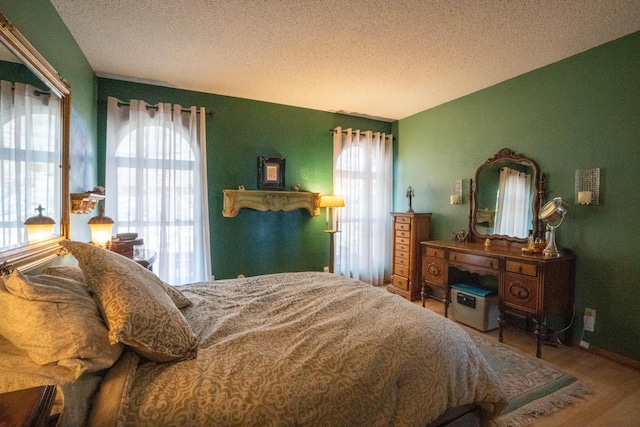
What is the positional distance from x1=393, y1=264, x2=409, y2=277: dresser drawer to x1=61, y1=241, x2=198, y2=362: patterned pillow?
3.31m

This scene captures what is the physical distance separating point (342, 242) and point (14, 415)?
3.83 metres

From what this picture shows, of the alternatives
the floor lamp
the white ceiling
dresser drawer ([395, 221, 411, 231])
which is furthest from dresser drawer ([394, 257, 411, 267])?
the white ceiling

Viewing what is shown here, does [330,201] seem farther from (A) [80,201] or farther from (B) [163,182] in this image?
(A) [80,201]

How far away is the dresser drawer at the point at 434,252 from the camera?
3.31m

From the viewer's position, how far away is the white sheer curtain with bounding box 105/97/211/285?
125 inches

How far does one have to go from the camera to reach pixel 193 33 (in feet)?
7.64

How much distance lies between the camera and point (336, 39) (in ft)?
7.86

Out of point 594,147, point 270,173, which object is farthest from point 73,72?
point 594,147

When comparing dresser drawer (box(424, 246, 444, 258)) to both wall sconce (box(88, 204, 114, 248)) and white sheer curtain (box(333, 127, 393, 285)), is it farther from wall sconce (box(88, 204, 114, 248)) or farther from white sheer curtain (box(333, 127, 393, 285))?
wall sconce (box(88, 204, 114, 248))

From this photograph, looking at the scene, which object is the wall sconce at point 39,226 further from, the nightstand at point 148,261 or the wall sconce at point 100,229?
the nightstand at point 148,261

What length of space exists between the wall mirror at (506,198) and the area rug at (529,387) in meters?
1.23

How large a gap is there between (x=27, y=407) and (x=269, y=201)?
10.3 ft

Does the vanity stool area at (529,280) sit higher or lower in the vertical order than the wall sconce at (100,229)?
lower

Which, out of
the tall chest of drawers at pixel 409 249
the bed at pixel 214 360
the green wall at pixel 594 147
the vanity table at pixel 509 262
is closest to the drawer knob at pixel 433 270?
the vanity table at pixel 509 262
